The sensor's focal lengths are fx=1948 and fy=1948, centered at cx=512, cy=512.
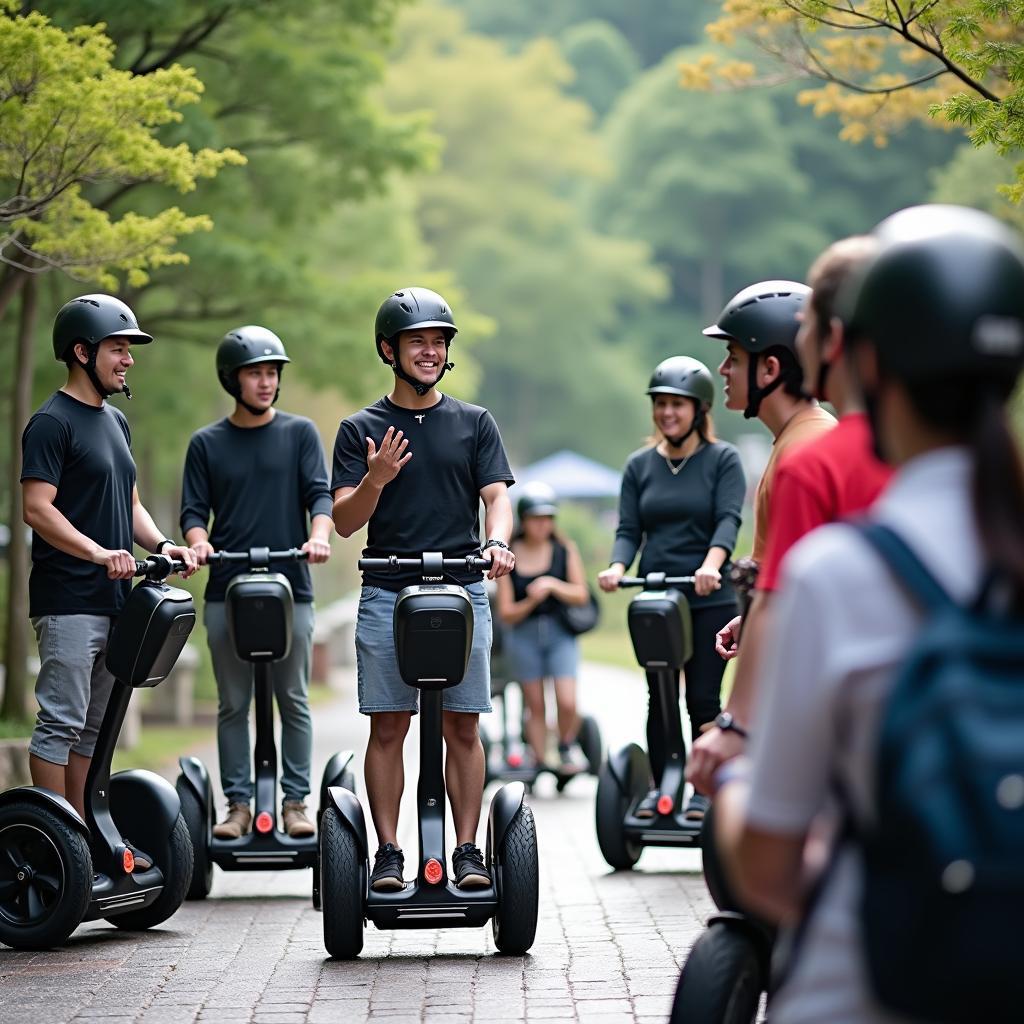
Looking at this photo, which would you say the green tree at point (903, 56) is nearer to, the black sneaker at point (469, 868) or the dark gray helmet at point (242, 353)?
the dark gray helmet at point (242, 353)

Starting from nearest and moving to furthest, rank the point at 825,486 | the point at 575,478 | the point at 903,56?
1. the point at 825,486
2. the point at 903,56
3. the point at 575,478

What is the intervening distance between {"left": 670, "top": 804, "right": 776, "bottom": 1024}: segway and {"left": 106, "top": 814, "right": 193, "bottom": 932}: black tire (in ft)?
12.5

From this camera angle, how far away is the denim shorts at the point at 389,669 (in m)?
6.75

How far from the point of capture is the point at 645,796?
918cm

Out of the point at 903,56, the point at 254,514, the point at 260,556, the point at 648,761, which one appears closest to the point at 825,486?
the point at 260,556

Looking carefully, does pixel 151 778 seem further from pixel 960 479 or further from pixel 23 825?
pixel 960 479

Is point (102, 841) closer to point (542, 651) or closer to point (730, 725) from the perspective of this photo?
point (730, 725)

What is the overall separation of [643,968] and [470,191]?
2190 inches

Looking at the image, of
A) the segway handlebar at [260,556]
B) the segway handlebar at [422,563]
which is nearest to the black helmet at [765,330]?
the segway handlebar at [422,563]

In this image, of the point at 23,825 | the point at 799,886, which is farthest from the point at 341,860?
the point at 799,886

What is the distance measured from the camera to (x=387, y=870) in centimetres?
661

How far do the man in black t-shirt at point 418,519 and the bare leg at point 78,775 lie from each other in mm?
1174

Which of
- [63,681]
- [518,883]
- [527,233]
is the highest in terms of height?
[527,233]

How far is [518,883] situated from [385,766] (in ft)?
2.10
